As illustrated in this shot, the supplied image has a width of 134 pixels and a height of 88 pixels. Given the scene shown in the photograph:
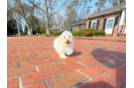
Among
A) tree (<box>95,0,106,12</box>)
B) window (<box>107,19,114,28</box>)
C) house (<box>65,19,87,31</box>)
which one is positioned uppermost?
tree (<box>95,0,106,12</box>)

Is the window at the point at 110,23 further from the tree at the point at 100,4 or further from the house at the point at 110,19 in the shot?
the tree at the point at 100,4

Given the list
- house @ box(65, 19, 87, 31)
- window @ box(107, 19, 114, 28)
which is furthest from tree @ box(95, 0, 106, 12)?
window @ box(107, 19, 114, 28)

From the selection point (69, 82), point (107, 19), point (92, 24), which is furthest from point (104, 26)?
point (69, 82)

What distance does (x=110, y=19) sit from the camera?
39.1 feet

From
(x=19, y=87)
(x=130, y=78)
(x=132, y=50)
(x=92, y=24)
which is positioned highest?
(x=92, y=24)

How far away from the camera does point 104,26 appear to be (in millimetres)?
12742

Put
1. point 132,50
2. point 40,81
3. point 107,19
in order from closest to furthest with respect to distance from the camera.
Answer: point 132,50 < point 40,81 < point 107,19

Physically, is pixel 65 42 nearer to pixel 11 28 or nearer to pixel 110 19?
pixel 110 19

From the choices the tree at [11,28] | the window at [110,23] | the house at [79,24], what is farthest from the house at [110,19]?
the tree at [11,28]

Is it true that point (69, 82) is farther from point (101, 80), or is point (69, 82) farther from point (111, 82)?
point (111, 82)

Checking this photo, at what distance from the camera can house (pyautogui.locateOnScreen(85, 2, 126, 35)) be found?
10.2 meters

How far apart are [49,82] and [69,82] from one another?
1.05 ft

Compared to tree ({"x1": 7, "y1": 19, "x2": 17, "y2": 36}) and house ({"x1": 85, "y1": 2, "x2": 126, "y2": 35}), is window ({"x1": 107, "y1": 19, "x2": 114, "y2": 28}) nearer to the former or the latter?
house ({"x1": 85, "y1": 2, "x2": 126, "y2": 35})

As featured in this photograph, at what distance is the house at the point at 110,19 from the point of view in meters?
10.2
